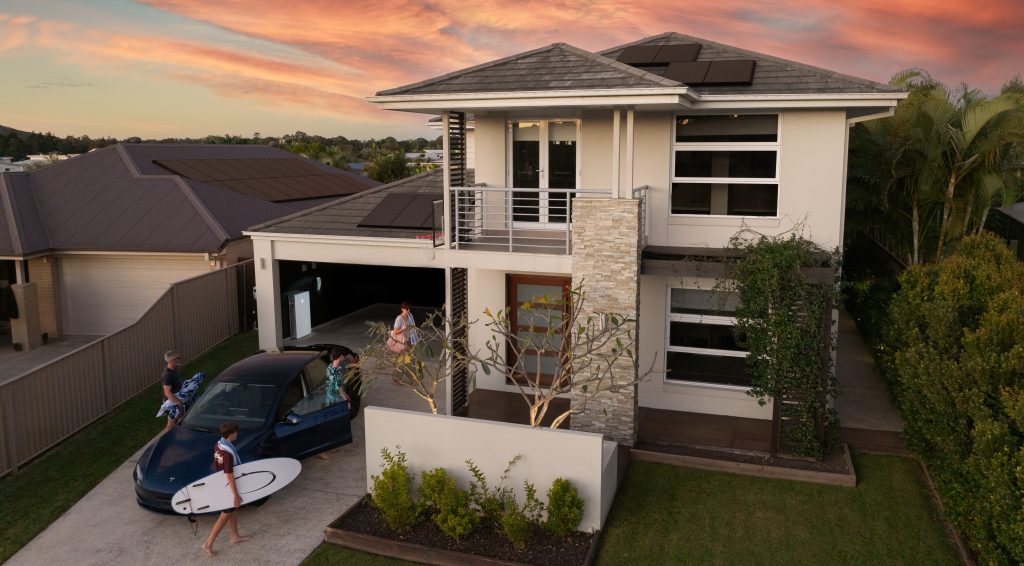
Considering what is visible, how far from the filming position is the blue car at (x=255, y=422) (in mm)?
9922

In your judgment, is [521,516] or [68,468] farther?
[68,468]

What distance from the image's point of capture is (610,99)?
11109mm

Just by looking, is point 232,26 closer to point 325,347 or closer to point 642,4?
point 642,4

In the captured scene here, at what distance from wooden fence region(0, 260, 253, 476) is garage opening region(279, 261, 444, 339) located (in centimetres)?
135

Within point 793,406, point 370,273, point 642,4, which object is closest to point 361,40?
point 370,273

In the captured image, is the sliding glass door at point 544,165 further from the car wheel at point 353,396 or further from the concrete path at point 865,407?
the concrete path at point 865,407

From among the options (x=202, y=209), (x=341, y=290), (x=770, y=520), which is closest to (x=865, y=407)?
(x=770, y=520)

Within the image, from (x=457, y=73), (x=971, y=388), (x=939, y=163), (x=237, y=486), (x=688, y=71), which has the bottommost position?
(x=237, y=486)

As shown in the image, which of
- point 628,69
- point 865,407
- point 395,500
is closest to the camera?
point 395,500

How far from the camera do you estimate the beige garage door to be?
20406mm

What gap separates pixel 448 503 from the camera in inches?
365

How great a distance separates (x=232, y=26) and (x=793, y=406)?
21.4 metres

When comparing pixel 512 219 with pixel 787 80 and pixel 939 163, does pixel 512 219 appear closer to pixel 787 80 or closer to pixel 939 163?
pixel 787 80

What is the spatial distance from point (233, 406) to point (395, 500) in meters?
3.19
